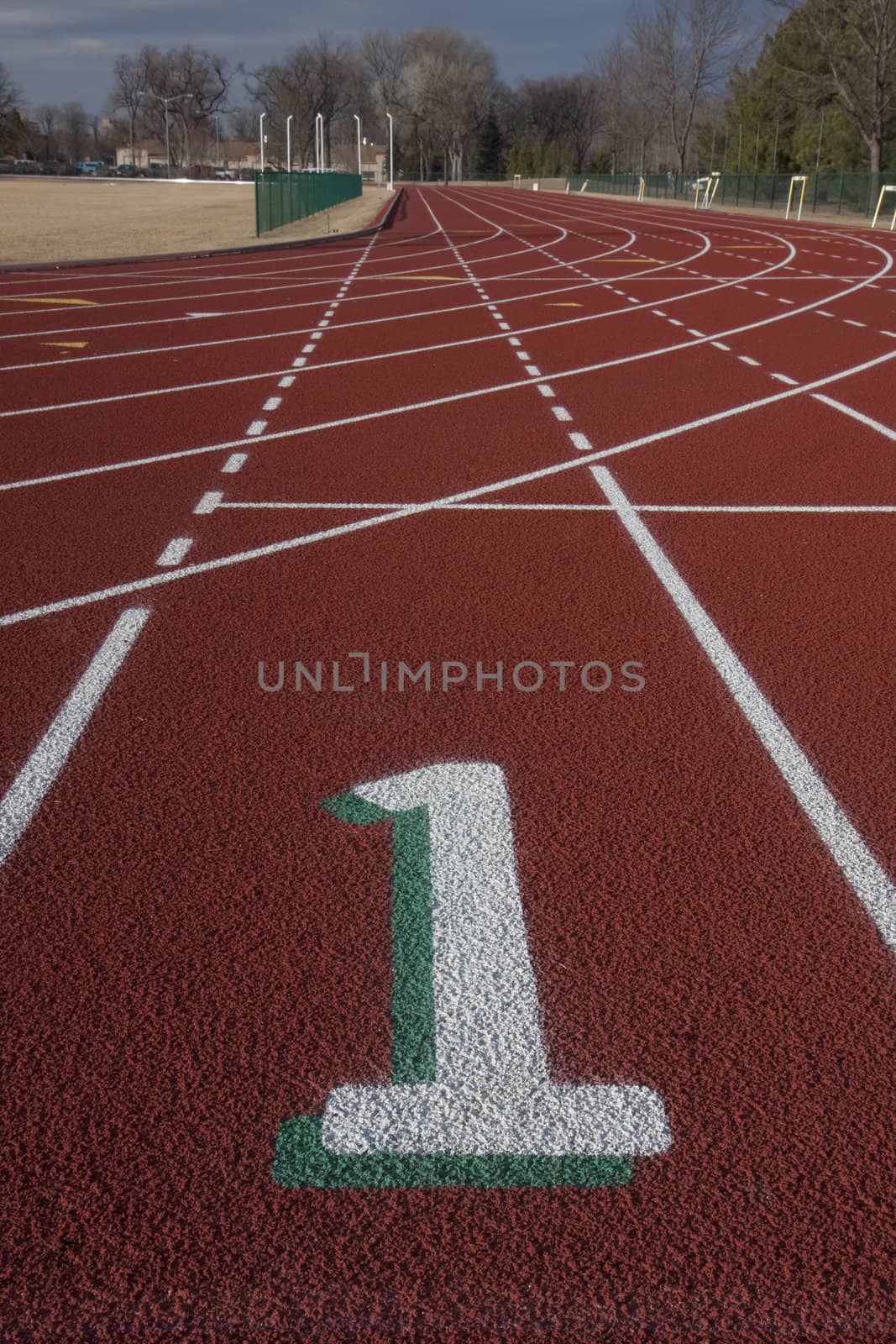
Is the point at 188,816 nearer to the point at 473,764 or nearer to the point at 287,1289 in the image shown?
the point at 473,764

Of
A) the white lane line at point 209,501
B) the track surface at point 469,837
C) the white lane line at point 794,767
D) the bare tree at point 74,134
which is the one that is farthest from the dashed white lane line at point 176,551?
the bare tree at point 74,134

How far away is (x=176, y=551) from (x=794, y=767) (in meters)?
3.66

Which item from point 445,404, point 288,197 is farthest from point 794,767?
point 288,197

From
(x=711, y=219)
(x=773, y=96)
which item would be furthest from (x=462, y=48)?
(x=711, y=219)

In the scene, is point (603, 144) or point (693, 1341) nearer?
point (693, 1341)

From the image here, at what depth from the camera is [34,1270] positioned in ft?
7.77

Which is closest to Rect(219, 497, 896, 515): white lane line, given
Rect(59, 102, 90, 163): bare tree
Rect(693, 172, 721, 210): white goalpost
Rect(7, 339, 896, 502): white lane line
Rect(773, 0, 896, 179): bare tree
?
Rect(7, 339, 896, 502): white lane line

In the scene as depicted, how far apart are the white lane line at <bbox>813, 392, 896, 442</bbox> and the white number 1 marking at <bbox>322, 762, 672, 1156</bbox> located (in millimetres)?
7275

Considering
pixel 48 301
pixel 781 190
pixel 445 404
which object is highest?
pixel 781 190

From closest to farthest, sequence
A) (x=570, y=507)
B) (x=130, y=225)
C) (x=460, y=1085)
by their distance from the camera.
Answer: (x=460, y=1085), (x=570, y=507), (x=130, y=225)

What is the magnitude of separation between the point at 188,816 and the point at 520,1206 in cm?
186

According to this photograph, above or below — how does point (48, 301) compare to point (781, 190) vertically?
below

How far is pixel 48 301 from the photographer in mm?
19078

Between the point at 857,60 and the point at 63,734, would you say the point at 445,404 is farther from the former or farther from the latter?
the point at 857,60
